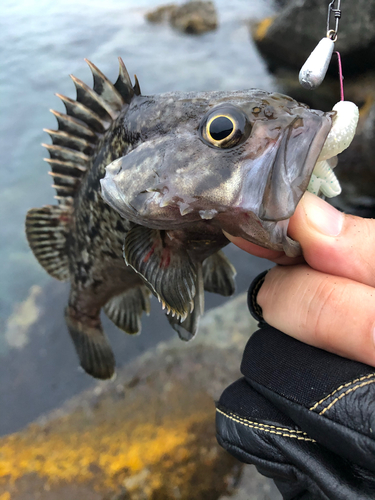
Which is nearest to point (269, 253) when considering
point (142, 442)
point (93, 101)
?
point (93, 101)

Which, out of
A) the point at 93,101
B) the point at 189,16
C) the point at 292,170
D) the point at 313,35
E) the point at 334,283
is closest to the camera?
the point at 292,170

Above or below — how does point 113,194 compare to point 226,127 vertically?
below

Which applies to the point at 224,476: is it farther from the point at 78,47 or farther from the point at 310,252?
the point at 78,47

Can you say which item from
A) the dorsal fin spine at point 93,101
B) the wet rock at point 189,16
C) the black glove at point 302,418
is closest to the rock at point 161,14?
the wet rock at point 189,16

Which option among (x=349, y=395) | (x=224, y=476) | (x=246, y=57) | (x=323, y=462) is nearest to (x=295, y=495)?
(x=323, y=462)

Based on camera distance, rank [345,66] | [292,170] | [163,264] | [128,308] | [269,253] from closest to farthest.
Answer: [292,170] → [269,253] → [163,264] → [128,308] → [345,66]

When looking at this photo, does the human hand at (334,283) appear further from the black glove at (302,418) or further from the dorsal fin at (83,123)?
the dorsal fin at (83,123)

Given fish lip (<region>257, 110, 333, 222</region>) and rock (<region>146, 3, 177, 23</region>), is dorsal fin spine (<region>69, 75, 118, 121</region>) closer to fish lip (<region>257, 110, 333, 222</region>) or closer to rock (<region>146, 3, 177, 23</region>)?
fish lip (<region>257, 110, 333, 222</region>)

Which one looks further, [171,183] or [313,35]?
[313,35]

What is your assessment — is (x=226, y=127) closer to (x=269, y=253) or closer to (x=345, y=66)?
(x=269, y=253)
